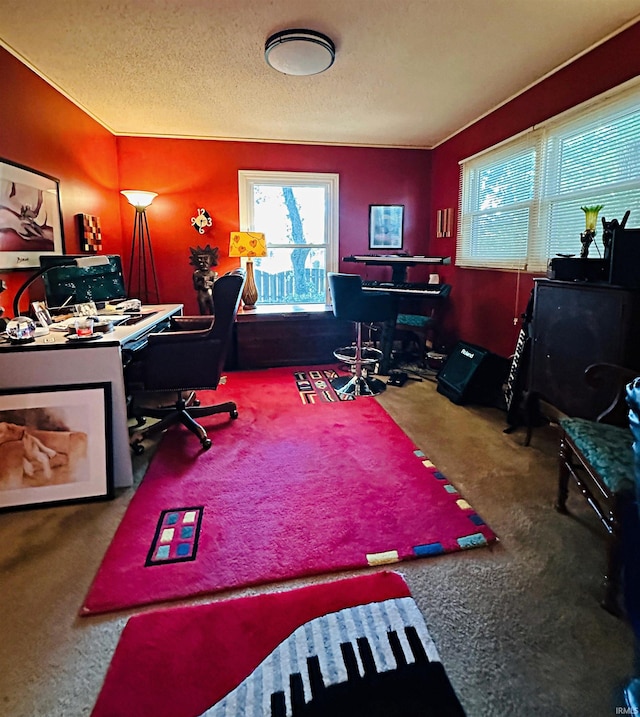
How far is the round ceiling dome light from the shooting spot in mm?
2342

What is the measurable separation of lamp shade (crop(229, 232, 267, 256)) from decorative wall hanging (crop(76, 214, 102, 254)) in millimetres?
1204

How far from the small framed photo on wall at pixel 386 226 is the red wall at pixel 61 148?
8.90 feet

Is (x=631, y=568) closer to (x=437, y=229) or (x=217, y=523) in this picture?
(x=217, y=523)

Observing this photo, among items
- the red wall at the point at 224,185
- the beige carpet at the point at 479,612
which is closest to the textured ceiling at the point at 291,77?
the red wall at the point at 224,185

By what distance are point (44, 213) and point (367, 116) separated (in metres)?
2.71

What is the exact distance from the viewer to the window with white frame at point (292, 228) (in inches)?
→ 182

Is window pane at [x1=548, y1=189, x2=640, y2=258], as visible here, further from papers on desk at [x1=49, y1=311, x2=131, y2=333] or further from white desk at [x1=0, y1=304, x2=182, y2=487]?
papers on desk at [x1=49, y1=311, x2=131, y2=333]

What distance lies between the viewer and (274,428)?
2943 mm

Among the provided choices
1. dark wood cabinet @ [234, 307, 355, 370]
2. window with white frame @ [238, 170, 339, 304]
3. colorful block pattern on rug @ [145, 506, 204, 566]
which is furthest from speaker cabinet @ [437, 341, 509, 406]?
colorful block pattern on rug @ [145, 506, 204, 566]

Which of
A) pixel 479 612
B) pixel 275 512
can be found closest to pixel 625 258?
pixel 479 612

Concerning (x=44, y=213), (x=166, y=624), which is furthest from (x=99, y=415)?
(x=44, y=213)

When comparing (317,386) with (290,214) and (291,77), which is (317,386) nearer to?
(290,214)

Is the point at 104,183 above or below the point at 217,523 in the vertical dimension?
above

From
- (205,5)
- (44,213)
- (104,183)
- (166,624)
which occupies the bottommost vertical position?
(166,624)
